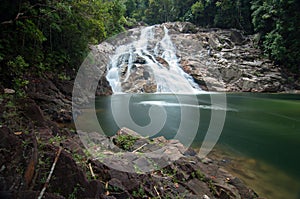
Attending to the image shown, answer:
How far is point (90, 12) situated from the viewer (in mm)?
9258

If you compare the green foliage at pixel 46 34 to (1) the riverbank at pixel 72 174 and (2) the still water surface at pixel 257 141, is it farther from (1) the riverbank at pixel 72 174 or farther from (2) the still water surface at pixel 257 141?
(1) the riverbank at pixel 72 174

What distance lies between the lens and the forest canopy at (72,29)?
6.75 metres

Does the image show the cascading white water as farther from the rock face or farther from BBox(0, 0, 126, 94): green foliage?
BBox(0, 0, 126, 94): green foliage

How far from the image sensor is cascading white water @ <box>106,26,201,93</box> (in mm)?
19492

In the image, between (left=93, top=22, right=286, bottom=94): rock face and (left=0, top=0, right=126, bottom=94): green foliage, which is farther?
(left=93, top=22, right=286, bottom=94): rock face

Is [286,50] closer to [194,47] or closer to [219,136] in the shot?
[194,47]

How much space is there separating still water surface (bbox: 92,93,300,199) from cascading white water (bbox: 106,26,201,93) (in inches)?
314

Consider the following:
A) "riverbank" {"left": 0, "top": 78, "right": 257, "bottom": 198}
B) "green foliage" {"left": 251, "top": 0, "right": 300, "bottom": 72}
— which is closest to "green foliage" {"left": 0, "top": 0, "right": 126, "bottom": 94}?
"riverbank" {"left": 0, "top": 78, "right": 257, "bottom": 198}

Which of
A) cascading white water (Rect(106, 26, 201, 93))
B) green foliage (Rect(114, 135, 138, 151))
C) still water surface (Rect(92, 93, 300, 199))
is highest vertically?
cascading white water (Rect(106, 26, 201, 93))

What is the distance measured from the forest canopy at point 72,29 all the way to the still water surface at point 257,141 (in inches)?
144

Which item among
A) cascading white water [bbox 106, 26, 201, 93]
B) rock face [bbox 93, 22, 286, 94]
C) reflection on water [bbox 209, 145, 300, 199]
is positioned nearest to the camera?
reflection on water [bbox 209, 145, 300, 199]

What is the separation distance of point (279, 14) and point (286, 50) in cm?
414

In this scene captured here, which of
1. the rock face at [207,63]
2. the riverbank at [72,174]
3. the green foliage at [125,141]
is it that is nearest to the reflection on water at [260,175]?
the riverbank at [72,174]

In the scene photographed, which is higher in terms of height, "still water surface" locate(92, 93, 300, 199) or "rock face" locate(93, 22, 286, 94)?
"rock face" locate(93, 22, 286, 94)
